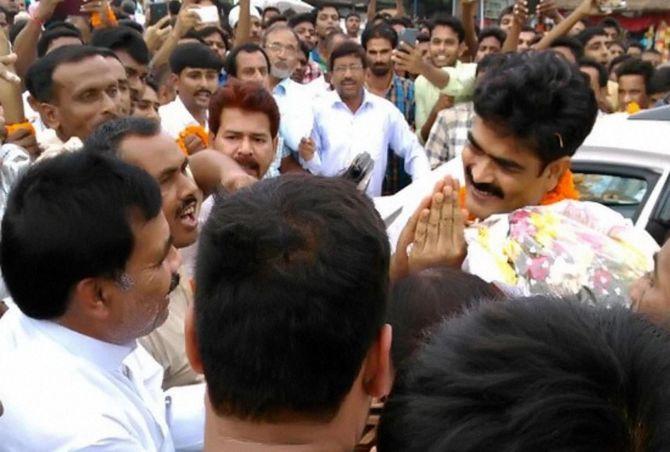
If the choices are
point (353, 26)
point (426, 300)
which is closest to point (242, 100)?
point (426, 300)

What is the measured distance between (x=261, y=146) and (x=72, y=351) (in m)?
1.99

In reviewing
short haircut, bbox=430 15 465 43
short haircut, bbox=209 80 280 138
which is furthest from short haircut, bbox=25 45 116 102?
short haircut, bbox=430 15 465 43

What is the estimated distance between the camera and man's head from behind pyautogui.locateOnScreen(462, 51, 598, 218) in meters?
2.10

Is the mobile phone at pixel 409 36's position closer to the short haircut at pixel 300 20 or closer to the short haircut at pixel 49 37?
the short haircut at pixel 300 20

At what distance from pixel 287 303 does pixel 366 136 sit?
16.5 ft

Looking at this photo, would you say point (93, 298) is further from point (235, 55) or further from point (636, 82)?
point (636, 82)

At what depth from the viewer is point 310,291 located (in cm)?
111

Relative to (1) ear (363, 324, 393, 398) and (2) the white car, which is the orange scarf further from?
(1) ear (363, 324, 393, 398)

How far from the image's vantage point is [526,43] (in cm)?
883

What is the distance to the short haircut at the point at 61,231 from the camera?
1.82 m

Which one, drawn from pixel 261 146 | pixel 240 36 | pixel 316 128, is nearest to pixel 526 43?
pixel 240 36

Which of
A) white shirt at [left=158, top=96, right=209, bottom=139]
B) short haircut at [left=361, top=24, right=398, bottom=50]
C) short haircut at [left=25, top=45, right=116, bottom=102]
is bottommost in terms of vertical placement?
short haircut at [left=361, top=24, right=398, bottom=50]

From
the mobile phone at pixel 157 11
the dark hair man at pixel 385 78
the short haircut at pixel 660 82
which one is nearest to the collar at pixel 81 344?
the dark hair man at pixel 385 78

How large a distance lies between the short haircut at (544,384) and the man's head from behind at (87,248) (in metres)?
1.03
